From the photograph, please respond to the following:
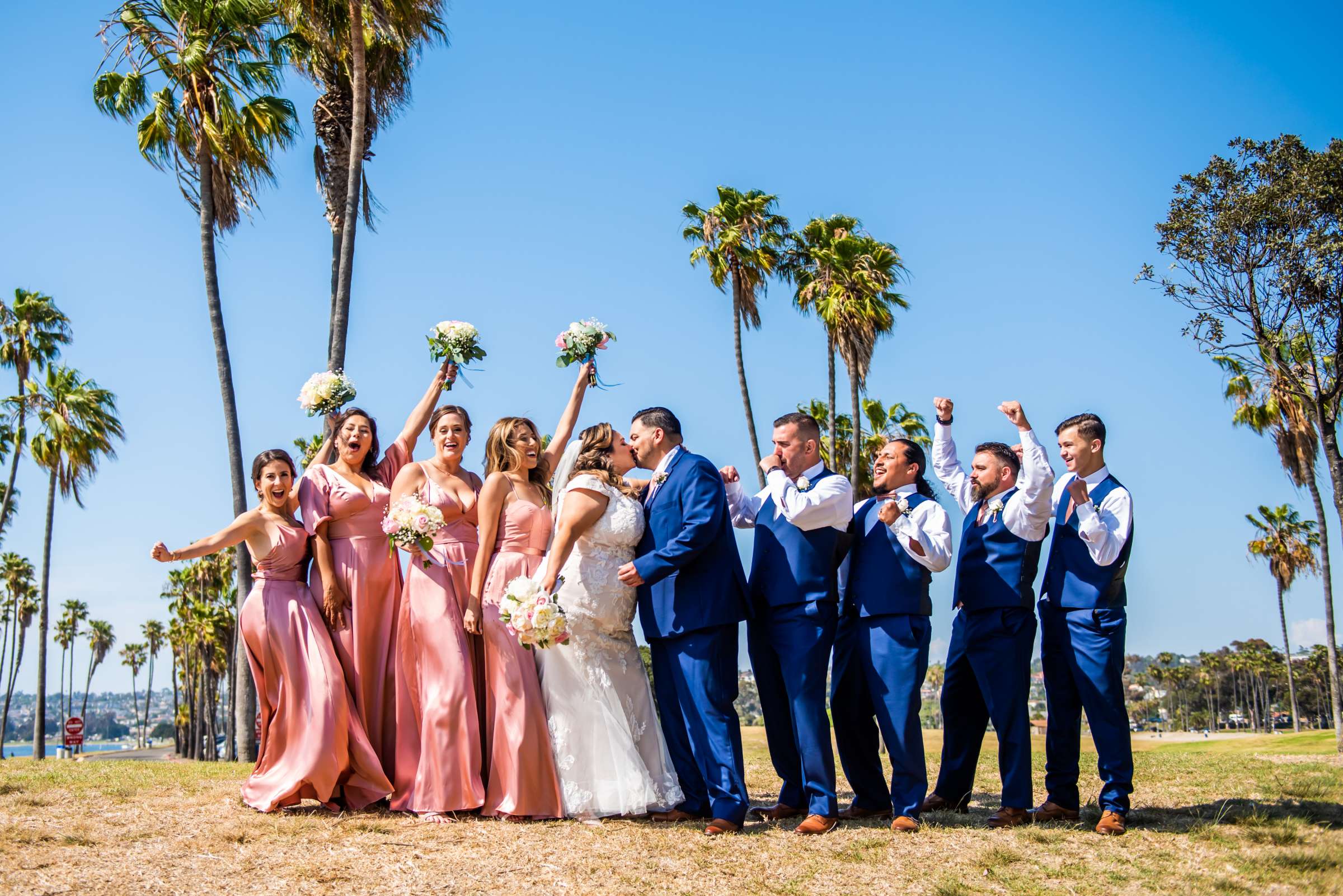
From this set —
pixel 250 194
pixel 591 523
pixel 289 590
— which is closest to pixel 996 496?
pixel 591 523

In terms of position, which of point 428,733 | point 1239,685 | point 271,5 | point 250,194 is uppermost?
point 271,5

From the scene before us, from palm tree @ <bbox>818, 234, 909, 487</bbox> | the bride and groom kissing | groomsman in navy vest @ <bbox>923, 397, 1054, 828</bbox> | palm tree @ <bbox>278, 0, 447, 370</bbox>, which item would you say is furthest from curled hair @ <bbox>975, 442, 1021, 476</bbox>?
palm tree @ <bbox>818, 234, 909, 487</bbox>

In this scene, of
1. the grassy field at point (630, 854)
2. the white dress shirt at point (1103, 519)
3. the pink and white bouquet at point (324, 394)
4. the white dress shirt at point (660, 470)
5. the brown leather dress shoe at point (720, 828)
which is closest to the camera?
the grassy field at point (630, 854)

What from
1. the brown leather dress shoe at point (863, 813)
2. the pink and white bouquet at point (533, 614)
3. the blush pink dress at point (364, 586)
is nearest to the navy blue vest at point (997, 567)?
the brown leather dress shoe at point (863, 813)

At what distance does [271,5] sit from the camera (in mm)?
14461

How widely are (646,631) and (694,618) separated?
17.3 inches

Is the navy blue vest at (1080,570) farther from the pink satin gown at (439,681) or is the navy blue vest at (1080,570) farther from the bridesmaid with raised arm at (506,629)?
the pink satin gown at (439,681)

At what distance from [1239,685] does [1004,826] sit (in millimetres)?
119506

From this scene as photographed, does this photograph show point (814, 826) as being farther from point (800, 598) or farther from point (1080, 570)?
point (1080, 570)

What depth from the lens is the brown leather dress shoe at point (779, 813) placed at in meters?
6.81

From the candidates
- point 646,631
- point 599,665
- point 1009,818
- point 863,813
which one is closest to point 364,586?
point 599,665

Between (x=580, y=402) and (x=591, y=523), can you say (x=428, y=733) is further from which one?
(x=580, y=402)

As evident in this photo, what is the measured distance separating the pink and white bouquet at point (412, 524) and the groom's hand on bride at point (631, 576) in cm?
138

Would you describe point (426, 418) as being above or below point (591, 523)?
above
